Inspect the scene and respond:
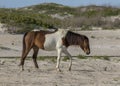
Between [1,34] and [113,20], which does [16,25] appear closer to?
[1,34]

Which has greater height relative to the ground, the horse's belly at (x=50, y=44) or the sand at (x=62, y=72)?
the horse's belly at (x=50, y=44)

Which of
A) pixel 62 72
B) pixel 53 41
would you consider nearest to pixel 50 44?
pixel 53 41

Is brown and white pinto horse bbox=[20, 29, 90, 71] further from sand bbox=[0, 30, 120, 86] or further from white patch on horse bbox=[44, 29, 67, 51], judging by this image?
sand bbox=[0, 30, 120, 86]

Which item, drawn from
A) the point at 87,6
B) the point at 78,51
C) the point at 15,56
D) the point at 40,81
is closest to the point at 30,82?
the point at 40,81

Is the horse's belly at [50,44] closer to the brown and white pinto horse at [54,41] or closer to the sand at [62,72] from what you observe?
the brown and white pinto horse at [54,41]

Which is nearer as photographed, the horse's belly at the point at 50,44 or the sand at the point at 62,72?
the sand at the point at 62,72

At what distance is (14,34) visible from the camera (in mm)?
31953

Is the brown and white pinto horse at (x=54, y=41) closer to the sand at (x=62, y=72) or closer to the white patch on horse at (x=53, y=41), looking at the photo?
the white patch on horse at (x=53, y=41)

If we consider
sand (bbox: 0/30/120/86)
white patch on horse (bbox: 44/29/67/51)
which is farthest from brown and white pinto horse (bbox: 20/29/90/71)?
sand (bbox: 0/30/120/86)

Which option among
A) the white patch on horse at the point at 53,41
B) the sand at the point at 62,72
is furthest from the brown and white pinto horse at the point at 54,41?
the sand at the point at 62,72

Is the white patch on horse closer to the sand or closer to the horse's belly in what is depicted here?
the horse's belly

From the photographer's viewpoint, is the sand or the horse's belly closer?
the sand

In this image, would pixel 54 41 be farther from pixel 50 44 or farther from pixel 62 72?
pixel 62 72

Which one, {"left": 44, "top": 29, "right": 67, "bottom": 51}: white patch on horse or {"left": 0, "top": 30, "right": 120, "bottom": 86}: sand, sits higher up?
{"left": 44, "top": 29, "right": 67, "bottom": 51}: white patch on horse
